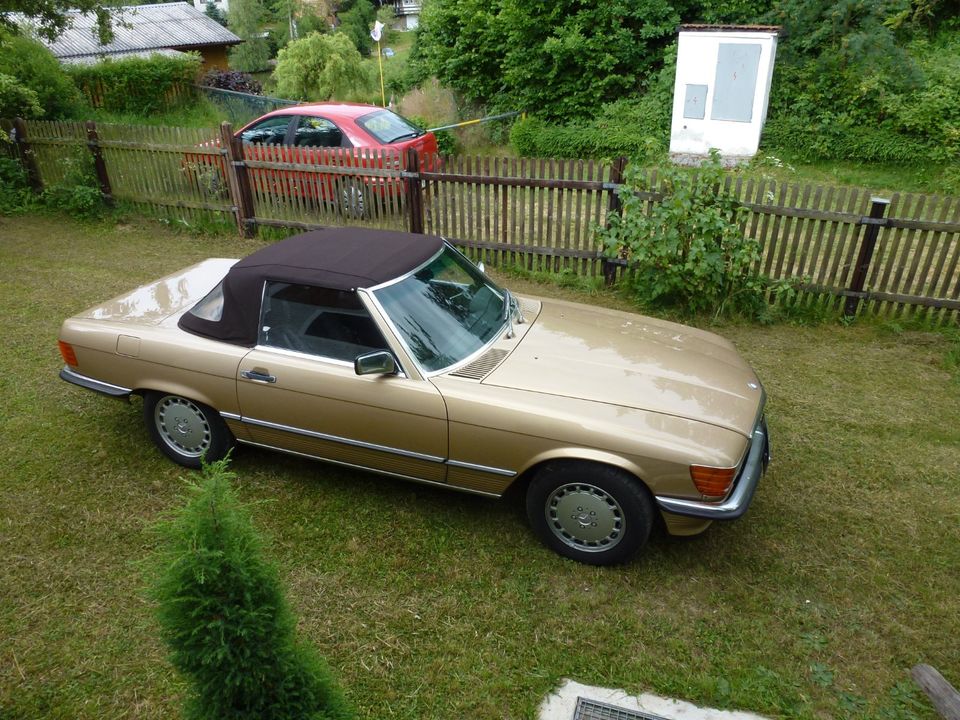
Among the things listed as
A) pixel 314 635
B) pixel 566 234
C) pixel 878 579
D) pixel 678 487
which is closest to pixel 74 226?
pixel 566 234

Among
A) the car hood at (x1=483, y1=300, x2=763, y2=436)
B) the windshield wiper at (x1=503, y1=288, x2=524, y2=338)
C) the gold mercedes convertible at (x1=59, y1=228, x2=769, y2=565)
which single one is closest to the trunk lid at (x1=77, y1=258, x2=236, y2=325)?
the gold mercedes convertible at (x1=59, y1=228, x2=769, y2=565)

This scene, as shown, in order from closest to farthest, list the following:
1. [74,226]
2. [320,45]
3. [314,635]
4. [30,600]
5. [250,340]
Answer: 1. [314,635]
2. [30,600]
3. [250,340]
4. [74,226]
5. [320,45]

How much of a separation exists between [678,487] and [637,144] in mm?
11865

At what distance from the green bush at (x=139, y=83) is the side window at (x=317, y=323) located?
17.8 meters

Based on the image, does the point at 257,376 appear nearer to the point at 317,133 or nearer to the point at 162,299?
the point at 162,299

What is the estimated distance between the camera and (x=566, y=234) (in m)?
7.99

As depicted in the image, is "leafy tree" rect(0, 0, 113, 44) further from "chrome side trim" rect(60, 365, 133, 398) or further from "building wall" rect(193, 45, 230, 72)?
"building wall" rect(193, 45, 230, 72)

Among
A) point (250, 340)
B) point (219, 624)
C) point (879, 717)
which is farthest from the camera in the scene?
point (250, 340)

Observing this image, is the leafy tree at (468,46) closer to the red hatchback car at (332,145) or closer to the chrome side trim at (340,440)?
the red hatchback car at (332,145)

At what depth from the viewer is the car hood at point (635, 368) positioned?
12.4 ft

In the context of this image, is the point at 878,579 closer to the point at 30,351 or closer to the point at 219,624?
the point at 219,624

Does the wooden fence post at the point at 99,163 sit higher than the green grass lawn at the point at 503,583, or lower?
higher

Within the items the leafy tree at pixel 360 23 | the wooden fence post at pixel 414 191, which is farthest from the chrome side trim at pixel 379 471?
the leafy tree at pixel 360 23

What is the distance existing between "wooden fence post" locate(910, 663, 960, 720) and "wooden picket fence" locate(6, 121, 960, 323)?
4.56 m
